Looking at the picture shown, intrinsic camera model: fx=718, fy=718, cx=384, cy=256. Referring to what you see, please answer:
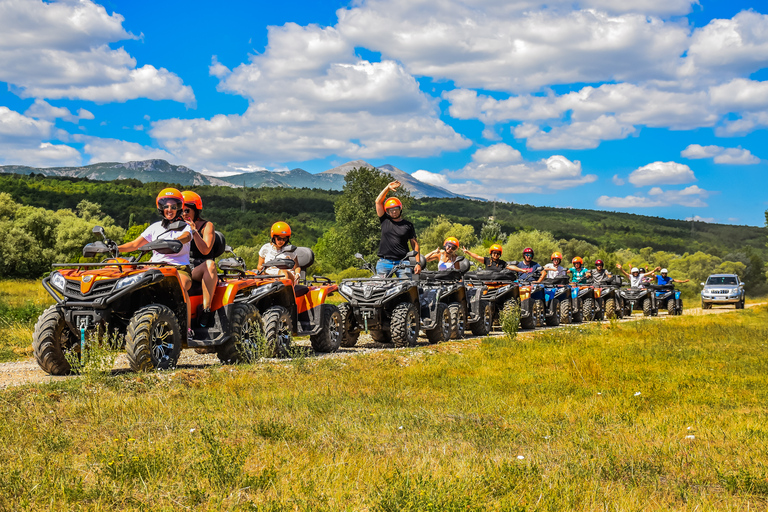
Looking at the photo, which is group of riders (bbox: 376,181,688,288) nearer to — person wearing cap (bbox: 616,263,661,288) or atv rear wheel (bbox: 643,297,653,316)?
atv rear wheel (bbox: 643,297,653,316)

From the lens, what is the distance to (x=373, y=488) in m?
4.24

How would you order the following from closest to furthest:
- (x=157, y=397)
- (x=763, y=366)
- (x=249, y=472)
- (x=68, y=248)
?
1. (x=249, y=472)
2. (x=157, y=397)
3. (x=763, y=366)
4. (x=68, y=248)

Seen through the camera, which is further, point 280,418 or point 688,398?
point 688,398

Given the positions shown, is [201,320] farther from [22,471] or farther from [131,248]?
[22,471]

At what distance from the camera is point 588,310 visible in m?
23.7

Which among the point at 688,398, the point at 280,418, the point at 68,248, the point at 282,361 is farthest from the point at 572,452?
the point at 68,248

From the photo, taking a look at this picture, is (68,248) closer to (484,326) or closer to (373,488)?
(484,326)

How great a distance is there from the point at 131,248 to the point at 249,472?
4898 mm

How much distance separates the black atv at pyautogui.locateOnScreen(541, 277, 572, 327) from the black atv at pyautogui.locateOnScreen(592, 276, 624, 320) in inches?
141

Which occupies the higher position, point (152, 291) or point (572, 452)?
point (152, 291)

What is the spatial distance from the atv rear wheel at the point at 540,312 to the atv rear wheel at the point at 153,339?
1281 centimetres

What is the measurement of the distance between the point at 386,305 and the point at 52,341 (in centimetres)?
617

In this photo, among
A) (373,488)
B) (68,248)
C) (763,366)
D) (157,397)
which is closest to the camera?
(373,488)

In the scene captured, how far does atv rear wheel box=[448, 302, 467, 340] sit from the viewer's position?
1510 centimetres
